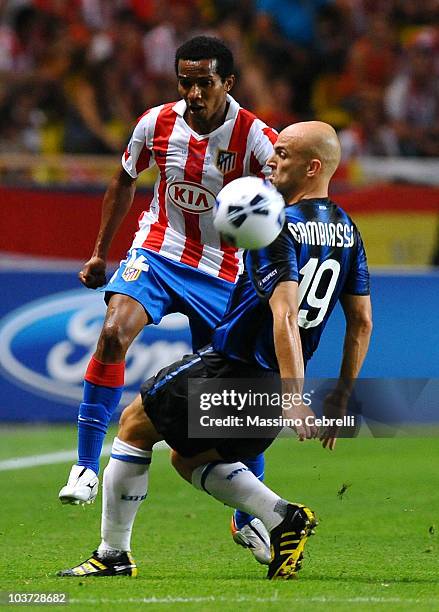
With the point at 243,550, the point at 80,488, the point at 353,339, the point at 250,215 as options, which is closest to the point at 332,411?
the point at 353,339

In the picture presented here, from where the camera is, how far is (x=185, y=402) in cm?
505

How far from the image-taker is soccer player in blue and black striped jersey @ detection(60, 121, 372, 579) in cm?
486

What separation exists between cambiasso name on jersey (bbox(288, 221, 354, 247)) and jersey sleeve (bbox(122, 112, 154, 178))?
1.87 m

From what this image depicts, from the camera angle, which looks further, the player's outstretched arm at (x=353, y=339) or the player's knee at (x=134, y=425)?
the player's knee at (x=134, y=425)

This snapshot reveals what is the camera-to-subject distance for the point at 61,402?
431 inches

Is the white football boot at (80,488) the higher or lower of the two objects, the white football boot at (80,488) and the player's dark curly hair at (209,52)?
the lower

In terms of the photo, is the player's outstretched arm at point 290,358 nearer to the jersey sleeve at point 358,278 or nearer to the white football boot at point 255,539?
the jersey sleeve at point 358,278

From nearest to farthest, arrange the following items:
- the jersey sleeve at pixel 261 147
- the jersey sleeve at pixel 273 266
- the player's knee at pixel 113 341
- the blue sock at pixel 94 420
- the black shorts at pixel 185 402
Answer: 1. the jersey sleeve at pixel 273 266
2. the black shorts at pixel 185 402
3. the blue sock at pixel 94 420
4. the player's knee at pixel 113 341
5. the jersey sleeve at pixel 261 147

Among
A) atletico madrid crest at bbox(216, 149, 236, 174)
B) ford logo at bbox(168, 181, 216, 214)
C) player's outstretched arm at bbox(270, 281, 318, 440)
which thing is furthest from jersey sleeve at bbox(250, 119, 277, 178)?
player's outstretched arm at bbox(270, 281, 318, 440)

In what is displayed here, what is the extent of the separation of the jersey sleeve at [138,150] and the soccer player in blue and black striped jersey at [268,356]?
161 centimetres

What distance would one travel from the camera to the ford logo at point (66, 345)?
1086 centimetres

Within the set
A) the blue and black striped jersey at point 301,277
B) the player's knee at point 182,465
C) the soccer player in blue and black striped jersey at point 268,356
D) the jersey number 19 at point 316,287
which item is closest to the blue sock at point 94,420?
the soccer player in blue and black striped jersey at point 268,356

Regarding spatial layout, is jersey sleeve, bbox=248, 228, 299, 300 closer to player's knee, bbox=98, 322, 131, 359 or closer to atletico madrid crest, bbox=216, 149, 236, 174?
player's knee, bbox=98, 322, 131, 359

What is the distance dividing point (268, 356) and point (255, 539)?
3.71ft
